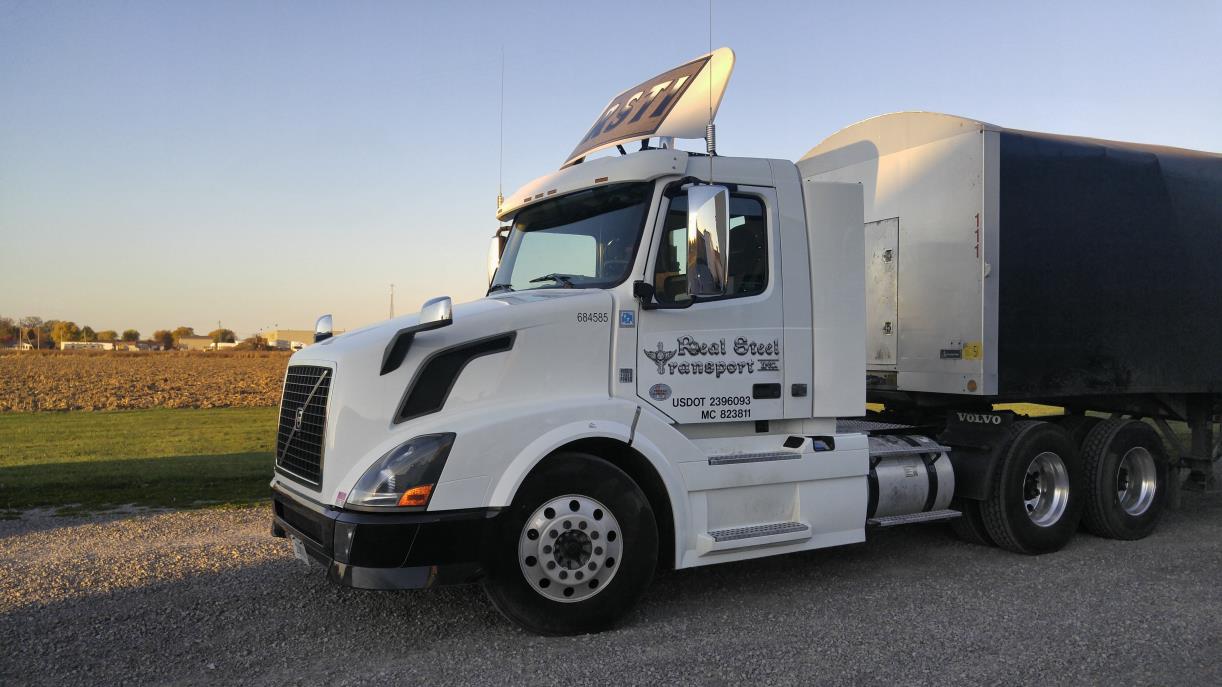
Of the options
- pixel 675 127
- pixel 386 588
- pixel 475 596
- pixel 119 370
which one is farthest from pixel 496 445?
pixel 119 370

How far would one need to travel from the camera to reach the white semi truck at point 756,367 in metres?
4.92

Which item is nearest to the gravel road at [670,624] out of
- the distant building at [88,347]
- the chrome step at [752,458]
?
the chrome step at [752,458]

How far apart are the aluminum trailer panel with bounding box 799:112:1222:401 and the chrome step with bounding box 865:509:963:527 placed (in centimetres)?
102

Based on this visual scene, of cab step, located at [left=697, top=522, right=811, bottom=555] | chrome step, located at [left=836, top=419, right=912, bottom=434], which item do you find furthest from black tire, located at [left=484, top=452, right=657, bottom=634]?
chrome step, located at [left=836, top=419, right=912, bottom=434]

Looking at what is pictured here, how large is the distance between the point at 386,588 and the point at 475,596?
140 centimetres

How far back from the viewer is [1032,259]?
7172mm

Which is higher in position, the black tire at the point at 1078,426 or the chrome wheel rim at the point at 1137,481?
the black tire at the point at 1078,426

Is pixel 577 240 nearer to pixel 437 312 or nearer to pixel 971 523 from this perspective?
pixel 437 312

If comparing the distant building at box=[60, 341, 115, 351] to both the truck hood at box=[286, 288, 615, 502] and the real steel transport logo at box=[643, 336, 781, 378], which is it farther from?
the real steel transport logo at box=[643, 336, 781, 378]

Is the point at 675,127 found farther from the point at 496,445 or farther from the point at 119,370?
the point at 119,370

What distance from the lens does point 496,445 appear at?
492 cm

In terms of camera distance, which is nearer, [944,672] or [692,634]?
[944,672]

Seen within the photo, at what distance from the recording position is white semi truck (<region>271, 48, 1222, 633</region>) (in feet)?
16.1

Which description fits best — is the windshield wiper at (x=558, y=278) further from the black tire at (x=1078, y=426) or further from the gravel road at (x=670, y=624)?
the black tire at (x=1078, y=426)
